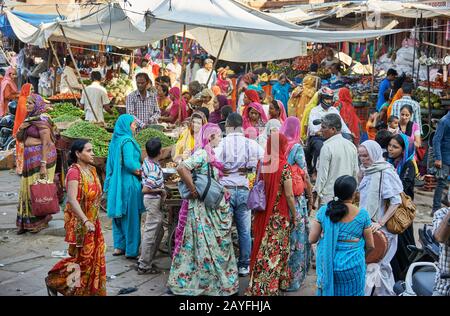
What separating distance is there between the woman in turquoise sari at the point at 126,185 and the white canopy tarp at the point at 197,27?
1967mm

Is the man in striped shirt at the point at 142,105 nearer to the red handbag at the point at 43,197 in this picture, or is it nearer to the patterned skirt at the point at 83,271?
the red handbag at the point at 43,197

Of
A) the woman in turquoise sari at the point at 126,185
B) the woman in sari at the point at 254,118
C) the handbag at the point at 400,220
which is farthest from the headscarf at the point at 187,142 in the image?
the handbag at the point at 400,220

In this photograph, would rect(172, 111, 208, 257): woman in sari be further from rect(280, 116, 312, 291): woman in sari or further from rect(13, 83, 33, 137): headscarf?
rect(13, 83, 33, 137): headscarf

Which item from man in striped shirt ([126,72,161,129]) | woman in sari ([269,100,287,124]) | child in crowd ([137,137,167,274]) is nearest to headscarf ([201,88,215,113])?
man in striped shirt ([126,72,161,129])

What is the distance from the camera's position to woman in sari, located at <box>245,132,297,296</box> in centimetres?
622

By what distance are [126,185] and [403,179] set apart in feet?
10.2

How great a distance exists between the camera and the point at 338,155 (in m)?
6.75

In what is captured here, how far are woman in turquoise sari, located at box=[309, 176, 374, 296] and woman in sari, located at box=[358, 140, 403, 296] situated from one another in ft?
2.56

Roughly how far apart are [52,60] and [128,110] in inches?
296

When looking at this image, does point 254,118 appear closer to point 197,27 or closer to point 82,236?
point 82,236

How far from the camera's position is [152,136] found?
→ 9.43m

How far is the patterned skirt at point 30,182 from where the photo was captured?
849cm

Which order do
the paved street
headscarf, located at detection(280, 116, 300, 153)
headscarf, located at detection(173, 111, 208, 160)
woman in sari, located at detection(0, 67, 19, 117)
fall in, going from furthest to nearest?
woman in sari, located at detection(0, 67, 19, 117) < headscarf, located at detection(173, 111, 208, 160) < headscarf, located at detection(280, 116, 300, 153) < the paved street

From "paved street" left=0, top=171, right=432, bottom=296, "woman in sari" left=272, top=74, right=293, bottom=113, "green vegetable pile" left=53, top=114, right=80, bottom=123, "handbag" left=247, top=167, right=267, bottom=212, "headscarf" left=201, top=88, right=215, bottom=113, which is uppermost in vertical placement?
"woman in sari" left=272, top=74, right=293, bottom=113
